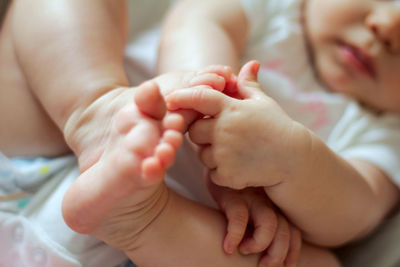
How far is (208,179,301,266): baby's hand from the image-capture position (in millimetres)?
499

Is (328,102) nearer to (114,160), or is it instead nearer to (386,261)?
(386,261)

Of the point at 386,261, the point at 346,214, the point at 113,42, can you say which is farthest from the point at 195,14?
→ the point at 386,261

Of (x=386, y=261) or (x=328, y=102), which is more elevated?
(x=328, y=102)

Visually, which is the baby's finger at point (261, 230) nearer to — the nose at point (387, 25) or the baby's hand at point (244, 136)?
the baby's hand at point (244, 136)

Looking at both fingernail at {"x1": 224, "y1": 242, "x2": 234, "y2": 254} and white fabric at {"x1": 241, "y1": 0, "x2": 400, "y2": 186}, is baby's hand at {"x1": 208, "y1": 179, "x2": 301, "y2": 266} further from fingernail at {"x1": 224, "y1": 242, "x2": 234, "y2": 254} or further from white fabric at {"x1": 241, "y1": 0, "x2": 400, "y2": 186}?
white fabric at {"x1": 241, "y1": 0, "x2": 400, "y2": 186}

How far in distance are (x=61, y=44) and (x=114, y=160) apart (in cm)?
23

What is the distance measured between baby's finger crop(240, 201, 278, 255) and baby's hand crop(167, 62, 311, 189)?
0.05 m

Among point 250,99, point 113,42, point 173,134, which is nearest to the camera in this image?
point 173,134

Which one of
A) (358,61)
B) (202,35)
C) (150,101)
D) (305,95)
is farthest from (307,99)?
(150,101)

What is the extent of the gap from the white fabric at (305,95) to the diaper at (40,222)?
14.2 inches

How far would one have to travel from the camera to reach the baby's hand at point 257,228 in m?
0.50

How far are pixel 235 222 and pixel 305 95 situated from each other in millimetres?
363

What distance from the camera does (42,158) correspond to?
1.90 ft

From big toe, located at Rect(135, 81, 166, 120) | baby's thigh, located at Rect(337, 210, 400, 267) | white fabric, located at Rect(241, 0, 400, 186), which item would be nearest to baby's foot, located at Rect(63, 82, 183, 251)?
big toe, located at Rect(135, 81, 166, 120)
